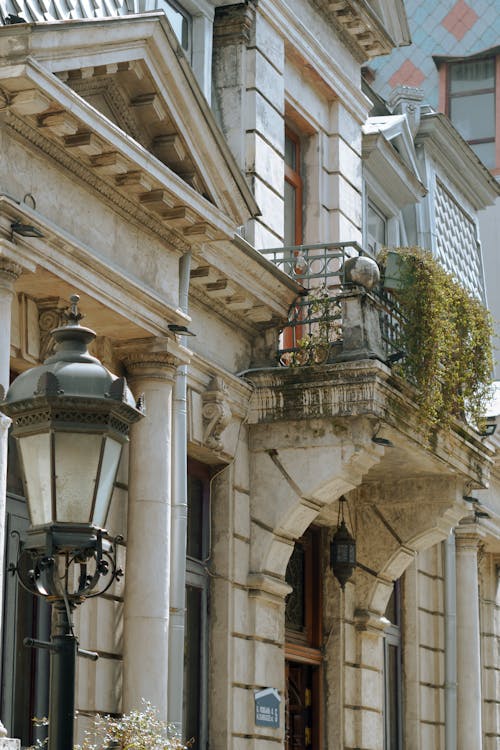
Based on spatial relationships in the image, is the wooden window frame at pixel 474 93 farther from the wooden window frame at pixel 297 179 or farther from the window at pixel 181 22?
the window at pixel 181 22

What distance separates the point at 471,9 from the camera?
3316 cm

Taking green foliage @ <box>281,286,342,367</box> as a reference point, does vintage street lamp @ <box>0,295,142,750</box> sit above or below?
below

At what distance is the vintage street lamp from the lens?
23.9 feet

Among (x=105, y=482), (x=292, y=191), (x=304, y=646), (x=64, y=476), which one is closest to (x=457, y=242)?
(x=292, y=191)

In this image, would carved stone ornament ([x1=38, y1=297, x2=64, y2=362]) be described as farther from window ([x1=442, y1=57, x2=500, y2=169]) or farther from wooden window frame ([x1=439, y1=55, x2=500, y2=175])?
window ([x1=442, y1=57, x2=500, y2=169])

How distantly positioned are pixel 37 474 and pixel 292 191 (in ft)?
39.1

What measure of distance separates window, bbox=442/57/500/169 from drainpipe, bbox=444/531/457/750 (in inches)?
433

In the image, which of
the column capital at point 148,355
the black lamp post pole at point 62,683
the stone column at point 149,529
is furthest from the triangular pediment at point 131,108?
the black lamp post pole at point 62,683

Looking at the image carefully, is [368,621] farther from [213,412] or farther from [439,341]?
[213,412]

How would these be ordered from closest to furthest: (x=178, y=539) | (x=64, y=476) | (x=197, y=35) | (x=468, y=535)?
1. (x=64, y=476)
2. (x=178, y=539)
3. (x=197, y=35)
4. (x=468, y=535)

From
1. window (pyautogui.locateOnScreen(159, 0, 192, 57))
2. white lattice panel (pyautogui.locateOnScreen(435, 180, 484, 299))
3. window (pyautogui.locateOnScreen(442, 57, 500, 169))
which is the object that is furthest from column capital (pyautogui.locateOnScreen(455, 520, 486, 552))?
window (pyautogui.locateOnScreen(442, 57, 500, 169))

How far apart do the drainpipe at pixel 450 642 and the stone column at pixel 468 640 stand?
13 centimetres

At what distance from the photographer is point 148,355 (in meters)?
14.1

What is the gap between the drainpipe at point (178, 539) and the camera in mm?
13992
